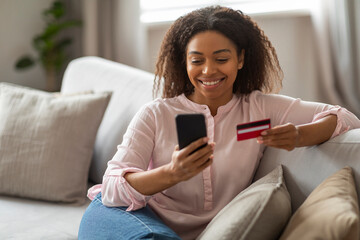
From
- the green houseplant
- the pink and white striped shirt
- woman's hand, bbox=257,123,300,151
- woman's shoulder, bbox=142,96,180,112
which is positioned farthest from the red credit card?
the green houseplant

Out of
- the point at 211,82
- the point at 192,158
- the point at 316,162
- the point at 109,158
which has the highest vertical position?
the point at 211,82

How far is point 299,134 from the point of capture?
1.41 m

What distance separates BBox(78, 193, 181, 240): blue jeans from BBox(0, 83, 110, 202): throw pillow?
1.77 ft

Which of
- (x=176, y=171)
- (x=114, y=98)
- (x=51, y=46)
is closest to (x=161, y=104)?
(x=176, y=171)

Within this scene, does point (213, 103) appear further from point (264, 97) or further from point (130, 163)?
point (130, 163)

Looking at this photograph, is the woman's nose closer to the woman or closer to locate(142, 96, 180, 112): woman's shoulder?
the woman

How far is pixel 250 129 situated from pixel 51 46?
2.88m

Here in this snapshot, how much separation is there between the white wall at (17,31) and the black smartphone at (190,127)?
Result: 2.98 meters

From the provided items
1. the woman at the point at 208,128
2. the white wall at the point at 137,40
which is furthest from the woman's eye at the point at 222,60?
the white wall at the point at 137,40

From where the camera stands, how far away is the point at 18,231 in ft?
5.92

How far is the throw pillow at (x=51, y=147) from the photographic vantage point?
2.08 meters

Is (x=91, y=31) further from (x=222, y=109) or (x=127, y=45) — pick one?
(x=222, y=109)

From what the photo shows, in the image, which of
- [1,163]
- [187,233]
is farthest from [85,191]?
[187,233]

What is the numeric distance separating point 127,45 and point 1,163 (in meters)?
1.96
